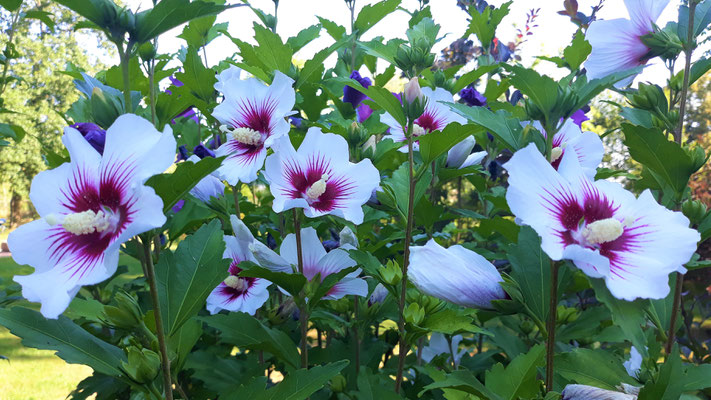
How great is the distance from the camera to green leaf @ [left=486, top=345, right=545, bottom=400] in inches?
36.7

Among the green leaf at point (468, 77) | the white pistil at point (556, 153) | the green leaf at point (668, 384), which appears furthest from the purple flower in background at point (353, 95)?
the green leaf at point (668, 384)

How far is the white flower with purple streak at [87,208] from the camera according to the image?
28.3 inches

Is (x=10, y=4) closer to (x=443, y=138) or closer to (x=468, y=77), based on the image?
(x=443, y=138)

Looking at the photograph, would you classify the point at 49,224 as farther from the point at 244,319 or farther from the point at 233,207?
the point at 233,207

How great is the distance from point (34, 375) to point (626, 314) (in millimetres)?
4705

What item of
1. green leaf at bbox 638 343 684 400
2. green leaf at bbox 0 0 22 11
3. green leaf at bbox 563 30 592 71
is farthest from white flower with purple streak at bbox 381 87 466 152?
green leaf at bbox 0 0 22 11

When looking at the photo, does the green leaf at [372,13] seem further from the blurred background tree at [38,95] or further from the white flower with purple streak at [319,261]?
the blurred background tree at [38,95]

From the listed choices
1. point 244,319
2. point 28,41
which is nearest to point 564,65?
point 244,319

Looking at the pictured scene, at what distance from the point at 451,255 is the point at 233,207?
106cm

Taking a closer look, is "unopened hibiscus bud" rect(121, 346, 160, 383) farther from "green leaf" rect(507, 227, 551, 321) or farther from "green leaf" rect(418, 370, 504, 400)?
"green leaf" rect(507, 227, 551, 321)

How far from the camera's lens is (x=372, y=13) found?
1890 millimetres

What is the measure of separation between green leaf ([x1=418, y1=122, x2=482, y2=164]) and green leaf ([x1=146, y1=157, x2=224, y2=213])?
0.47 meters

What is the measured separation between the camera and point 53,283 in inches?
29.2

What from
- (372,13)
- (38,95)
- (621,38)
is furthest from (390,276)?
(38,95)
